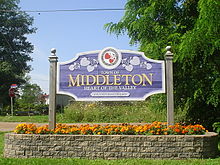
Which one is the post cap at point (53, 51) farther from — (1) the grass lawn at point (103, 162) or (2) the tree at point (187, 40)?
(2) the tree at point (187, 40)

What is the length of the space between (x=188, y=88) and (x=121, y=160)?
427 centimetres

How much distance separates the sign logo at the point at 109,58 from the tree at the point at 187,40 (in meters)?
2.09

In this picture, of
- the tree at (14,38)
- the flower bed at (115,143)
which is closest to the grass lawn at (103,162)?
the flower bed at (115,143)

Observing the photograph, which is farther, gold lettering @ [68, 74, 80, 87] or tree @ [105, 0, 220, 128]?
tree @ [105, 0, 220, 128]

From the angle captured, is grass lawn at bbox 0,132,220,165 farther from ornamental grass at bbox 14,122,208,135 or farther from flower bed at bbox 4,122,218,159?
ornamental grass at bbox 14,122,208,135

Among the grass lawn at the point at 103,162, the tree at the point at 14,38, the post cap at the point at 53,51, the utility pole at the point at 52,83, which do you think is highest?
the tree at the point at 14,38

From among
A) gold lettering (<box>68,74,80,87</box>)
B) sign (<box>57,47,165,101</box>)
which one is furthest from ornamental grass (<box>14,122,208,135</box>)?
gold lettering (<box>68,74,80,87</box>)

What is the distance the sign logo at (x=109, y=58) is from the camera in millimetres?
6875

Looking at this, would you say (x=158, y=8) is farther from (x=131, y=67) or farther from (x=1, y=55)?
(x=1, y=55)

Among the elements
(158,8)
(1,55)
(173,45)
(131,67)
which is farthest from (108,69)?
(1,55)

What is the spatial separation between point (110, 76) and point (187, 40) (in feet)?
8.66

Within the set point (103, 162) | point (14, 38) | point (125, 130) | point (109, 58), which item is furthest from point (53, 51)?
point (14, 38)

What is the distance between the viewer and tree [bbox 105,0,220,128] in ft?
24.1

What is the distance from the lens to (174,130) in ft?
19.9
